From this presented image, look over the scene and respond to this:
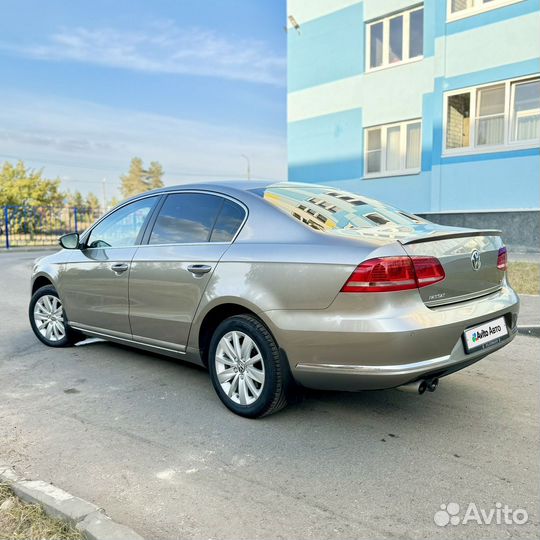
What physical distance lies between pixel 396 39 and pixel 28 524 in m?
15.8

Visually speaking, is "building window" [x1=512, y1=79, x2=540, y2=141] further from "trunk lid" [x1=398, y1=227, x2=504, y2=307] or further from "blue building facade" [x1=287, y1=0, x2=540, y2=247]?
"trunk lid" [x1=398, y1=227, x2=504, y2=307]

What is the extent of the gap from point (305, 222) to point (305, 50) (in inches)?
627

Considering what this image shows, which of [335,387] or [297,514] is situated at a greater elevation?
[335,387]

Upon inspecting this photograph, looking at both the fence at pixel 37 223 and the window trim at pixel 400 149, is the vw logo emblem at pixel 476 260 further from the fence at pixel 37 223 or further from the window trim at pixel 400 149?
the fence at pixel 37 223

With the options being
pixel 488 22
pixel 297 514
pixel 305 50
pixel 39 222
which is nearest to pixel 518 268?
pixel 488 22

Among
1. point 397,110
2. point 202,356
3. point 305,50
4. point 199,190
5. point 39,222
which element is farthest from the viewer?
point 39,222

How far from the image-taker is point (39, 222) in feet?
84.8

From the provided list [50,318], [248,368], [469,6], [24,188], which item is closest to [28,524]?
[248,368]

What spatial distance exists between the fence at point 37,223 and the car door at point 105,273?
20475mm

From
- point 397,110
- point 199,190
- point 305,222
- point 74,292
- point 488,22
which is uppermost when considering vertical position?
point 488,22

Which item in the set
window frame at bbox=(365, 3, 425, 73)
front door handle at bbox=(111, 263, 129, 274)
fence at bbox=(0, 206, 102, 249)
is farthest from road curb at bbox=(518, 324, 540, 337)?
fence at bbox=(0, 206, 102, 249)

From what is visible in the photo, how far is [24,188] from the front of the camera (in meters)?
34.4

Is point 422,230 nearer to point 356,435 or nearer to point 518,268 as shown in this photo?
point 356,435

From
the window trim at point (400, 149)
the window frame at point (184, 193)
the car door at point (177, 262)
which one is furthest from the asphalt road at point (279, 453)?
the window trim at point (400, 149)
